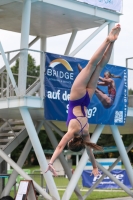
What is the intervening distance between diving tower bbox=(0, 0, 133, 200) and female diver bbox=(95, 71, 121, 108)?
113 cm

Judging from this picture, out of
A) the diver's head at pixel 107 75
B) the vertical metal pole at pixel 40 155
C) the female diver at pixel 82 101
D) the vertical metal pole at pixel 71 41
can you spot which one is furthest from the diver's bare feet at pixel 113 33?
the vertical metal pole at pixel 71 41

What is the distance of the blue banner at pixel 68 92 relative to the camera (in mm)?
20156

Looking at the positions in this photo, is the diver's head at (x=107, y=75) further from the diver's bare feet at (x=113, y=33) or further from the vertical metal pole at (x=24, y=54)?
the diver's bare feet at (x=113, y=33)

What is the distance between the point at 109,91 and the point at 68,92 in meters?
2.06

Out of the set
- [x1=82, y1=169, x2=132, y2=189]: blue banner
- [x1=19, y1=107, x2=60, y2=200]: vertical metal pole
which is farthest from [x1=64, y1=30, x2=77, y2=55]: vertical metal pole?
[x1=82, y1=169, x2=132, y2=189]: blue banner

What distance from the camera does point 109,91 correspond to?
22.1 meters

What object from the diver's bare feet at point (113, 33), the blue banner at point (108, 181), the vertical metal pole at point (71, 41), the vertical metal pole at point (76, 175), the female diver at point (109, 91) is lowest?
the blue banner at point (108, 181)

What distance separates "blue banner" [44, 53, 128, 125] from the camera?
2016 cm

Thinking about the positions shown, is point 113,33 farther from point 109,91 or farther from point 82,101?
point 109,91

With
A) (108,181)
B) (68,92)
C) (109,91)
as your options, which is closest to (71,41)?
(109,91)

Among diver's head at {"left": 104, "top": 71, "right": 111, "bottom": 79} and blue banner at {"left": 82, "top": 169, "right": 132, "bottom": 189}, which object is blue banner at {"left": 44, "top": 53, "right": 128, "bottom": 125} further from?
blue banner at {"left": 82, "top": 169, "right": 132, "bottom": 189}

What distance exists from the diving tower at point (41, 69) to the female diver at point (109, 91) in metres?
1.13

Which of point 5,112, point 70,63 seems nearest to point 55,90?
point 70,63

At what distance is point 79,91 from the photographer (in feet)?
34.3
